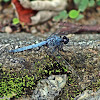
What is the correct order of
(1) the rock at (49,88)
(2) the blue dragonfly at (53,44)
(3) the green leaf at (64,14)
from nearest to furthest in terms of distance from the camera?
(1) the rock at (49,88)
(2) the blue dragonfly at (53,44)
(3) the green leaf at (64,14)

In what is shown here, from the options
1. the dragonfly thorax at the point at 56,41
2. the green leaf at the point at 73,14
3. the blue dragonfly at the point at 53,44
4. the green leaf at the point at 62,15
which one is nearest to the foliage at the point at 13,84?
the blue dragonfly at the point at 53,44

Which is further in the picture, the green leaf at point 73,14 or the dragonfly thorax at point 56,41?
the green leaf at point 73,14

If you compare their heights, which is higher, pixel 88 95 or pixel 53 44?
pixel 53 44

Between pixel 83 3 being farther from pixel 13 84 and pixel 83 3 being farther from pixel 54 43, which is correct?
pixel 13 84

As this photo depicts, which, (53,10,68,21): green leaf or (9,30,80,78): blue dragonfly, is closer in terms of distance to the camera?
(9,30,80,78): blue dragonfly

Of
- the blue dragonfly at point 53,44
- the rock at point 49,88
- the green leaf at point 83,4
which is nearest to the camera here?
the rock at point 49,88

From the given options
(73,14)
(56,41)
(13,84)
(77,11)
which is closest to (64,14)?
(73,14)

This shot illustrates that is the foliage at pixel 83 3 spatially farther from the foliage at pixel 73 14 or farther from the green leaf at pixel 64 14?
the green leaf at pixel 64 14

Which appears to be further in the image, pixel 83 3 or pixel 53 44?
pixel 83 3

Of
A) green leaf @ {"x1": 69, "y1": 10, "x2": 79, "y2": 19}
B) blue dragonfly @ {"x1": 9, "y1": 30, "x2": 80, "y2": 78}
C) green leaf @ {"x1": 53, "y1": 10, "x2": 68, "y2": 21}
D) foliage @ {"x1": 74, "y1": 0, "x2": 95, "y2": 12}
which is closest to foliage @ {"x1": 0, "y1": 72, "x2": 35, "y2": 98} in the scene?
blue dragonfly @ {"x1": 9, "y1": 30, "x2": 80, "y2": 78}

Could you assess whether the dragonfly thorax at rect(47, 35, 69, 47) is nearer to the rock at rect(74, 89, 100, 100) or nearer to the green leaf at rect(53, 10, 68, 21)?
the rock at rect(74, 89, 100, 100)

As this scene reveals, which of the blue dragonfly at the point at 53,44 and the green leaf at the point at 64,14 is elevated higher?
the green leaf at the point at 64,14
